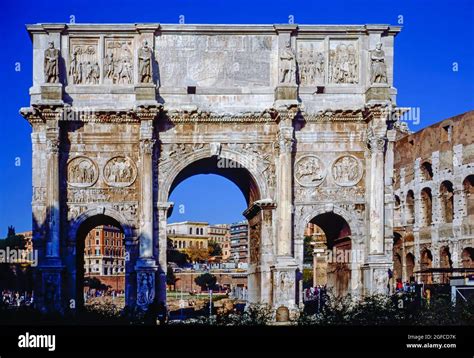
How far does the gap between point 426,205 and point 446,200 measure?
2253 millimetres

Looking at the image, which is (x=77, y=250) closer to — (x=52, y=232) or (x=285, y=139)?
(x=52, y=232)

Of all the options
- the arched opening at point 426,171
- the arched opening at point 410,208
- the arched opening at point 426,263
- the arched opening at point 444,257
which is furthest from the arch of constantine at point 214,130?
the arched opening at point 410,208

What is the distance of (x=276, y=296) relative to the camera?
811 inches

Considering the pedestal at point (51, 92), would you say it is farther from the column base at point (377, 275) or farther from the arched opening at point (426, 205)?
the arched opening at point (426, 205)

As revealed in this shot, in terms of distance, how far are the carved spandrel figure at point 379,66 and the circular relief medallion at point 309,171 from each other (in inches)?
102

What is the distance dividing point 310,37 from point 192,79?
3302mm

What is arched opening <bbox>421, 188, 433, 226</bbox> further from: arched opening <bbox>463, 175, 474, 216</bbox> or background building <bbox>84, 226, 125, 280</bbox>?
background building <bbox>84, 226, 125, 280</bbox>

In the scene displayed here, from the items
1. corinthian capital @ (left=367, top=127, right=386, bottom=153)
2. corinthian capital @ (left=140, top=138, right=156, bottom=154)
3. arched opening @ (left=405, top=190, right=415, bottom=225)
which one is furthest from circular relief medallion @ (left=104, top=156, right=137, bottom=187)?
arched opening @ (left=405, top=190, right=415, bottom=225)

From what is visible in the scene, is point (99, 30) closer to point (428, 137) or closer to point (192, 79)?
point (192, 79)

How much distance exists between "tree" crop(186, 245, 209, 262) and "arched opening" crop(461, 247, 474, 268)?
56175 mm

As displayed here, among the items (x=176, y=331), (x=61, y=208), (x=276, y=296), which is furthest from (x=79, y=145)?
(x=176, y=331)

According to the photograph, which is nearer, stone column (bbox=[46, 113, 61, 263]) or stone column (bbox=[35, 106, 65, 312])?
stone column (bbox=[35, 106, 65, 312])

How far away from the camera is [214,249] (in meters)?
95.6

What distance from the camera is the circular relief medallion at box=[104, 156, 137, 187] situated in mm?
21453
